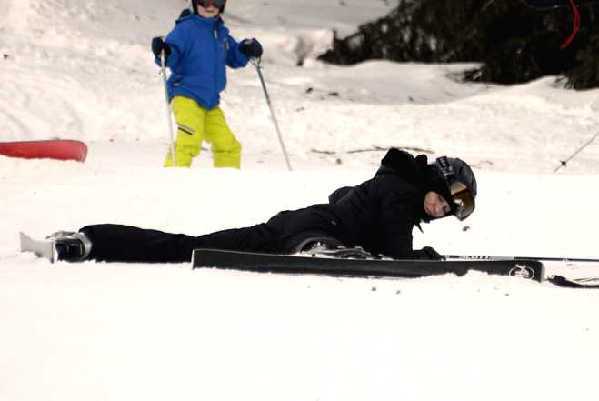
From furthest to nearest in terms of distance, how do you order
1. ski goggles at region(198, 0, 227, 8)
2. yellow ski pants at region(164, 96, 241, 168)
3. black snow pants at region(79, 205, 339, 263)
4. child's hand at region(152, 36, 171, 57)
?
ski goggles at region(198, 0, 227, 8) < yellow ski pants at region(164, 96, 241, 168) < child's hand at region(152, 36, 171, 57) < black snow pants at region(79, 205, 339, 263)

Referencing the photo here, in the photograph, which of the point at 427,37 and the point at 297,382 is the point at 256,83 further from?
the point at 297,382

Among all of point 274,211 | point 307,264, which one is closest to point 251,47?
point 274,211

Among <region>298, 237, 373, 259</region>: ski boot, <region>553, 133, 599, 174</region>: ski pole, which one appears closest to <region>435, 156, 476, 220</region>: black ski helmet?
<region>298, 237, 373, 259</region>: ski boot

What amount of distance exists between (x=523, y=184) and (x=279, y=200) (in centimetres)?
171

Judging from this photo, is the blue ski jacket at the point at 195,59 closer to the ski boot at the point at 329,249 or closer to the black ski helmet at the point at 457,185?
the black ski helmet at the point at 457,185

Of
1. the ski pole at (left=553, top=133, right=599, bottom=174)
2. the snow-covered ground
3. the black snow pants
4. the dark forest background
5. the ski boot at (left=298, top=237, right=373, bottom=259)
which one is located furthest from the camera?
the dark forest background

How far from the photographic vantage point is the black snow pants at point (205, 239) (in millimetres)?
5297

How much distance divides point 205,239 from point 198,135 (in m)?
3.27

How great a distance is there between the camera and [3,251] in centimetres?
570

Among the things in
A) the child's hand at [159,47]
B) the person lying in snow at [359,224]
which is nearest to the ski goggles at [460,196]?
the person lying in snow at [359,224]

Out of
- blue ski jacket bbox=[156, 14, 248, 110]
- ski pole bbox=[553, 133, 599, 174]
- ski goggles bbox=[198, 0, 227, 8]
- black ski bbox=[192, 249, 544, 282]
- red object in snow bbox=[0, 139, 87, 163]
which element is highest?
ski goggles bbox=[198, 0, 227, 8]

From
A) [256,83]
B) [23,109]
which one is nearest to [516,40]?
[256,83]

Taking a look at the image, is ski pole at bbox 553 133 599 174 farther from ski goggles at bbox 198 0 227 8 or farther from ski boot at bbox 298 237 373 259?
ski boot at bbox 298 237 373 259

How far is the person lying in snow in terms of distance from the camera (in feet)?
17.5
